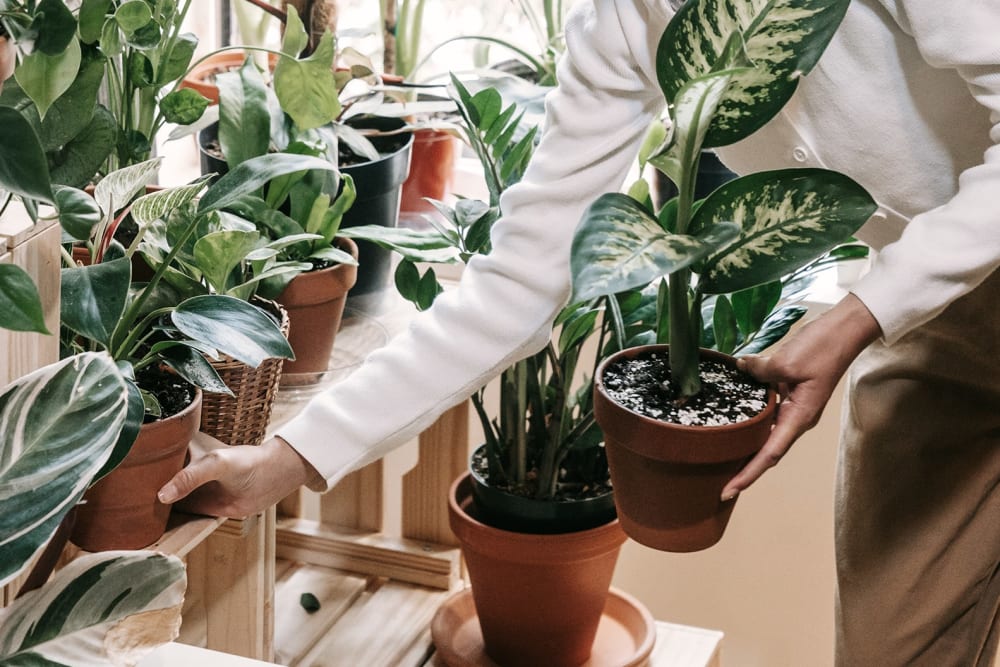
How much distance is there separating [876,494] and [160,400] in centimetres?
69

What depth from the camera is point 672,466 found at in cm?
97

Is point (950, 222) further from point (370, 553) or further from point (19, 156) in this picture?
point (370, 553)

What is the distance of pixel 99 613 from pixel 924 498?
0.78 meters

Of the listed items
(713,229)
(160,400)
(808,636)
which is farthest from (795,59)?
(808,636)

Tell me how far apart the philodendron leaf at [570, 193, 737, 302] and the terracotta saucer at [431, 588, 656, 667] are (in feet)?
2.75

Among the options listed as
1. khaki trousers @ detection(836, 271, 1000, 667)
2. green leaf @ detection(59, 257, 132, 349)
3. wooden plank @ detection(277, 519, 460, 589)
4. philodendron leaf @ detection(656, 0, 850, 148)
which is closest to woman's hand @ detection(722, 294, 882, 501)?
philodendron leaf @ detection(656, 0, 850, 148)

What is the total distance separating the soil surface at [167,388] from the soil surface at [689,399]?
37 centimetres

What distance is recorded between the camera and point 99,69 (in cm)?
106

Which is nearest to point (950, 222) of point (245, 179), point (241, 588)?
point (245, 179)

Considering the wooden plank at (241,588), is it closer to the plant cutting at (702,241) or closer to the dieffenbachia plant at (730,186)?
the plant cutting at (702,241)

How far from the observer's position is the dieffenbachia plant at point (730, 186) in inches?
31.7

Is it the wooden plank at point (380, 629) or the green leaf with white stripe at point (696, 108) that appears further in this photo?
the wooden plank at point (380, 629)

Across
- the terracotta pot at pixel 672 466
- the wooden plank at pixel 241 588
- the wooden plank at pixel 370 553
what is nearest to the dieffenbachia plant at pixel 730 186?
the terracotta pot at pixel 672 466

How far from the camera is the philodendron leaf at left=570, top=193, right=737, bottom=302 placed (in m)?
0.76
